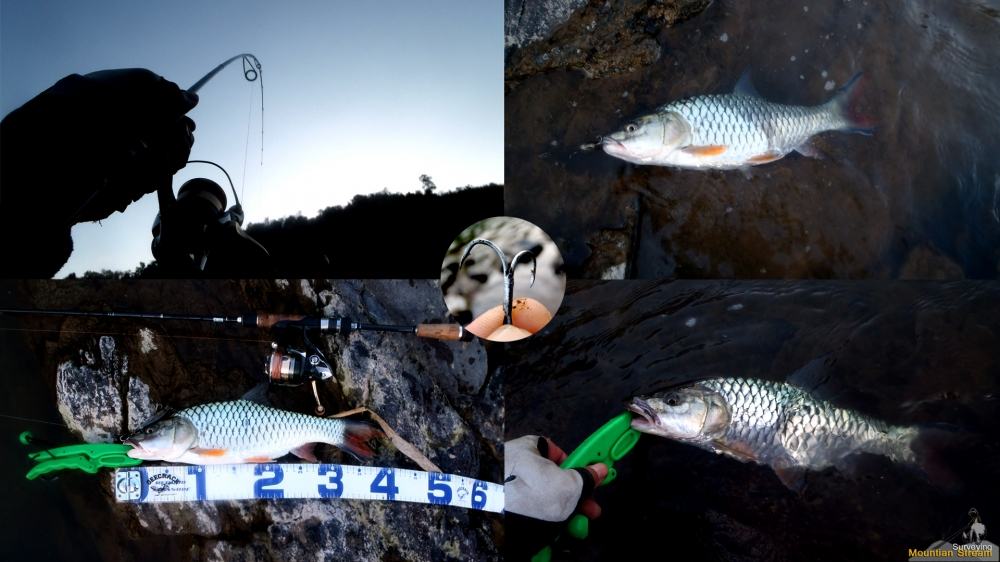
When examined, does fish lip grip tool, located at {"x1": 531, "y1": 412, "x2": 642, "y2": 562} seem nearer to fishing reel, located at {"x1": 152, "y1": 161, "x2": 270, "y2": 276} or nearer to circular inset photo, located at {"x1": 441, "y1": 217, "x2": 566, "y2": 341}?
circular inset photo, located at {"x1": 441, "y1": 217, "x2": 566, "y2": 341}

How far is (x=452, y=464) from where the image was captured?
249 centimetres

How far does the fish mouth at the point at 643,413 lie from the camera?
221 cm

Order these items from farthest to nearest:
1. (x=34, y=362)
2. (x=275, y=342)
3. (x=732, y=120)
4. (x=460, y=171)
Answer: (x=34, y=362) → (x=275, y=342) → (x=460, y=171) → (x=732, y=120)

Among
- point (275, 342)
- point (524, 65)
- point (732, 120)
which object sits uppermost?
point (524, 65)

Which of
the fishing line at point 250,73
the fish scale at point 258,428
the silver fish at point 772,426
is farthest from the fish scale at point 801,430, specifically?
the fishing line at point 250,73

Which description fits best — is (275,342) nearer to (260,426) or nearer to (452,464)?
(260,426)

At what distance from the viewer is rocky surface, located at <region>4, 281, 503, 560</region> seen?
97.2 inches

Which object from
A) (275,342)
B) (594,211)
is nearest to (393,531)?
(275,342)

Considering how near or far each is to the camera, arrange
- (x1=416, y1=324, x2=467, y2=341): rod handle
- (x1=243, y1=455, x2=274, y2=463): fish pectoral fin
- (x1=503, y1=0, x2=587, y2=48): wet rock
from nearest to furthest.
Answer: (x1=503, y1=0, x2=587, y2=48): wet rock → (x1=416, y1=324, x2=467, y2=341): rod handle → (x1=243, y1=455, x2=274, y2=463): fish pectoral fin

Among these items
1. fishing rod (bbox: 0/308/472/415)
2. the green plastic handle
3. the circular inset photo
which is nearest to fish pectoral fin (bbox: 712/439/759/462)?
the circular inset photo

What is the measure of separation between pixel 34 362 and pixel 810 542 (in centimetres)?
349

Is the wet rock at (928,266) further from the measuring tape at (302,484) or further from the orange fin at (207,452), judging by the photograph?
the orange fin at (207,452)

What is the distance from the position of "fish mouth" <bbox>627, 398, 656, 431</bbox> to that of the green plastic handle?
2.17m

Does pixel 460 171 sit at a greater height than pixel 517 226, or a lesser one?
greater
